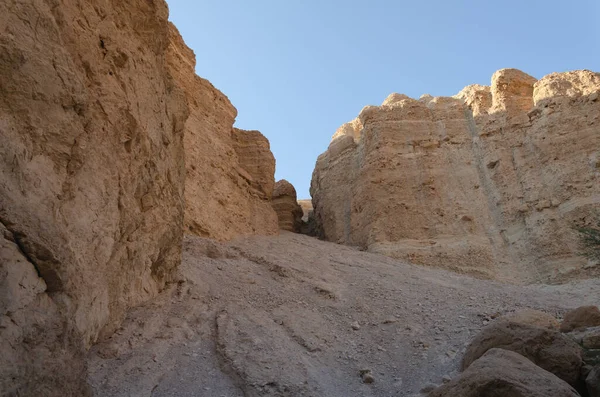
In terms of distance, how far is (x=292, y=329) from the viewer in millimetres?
7203

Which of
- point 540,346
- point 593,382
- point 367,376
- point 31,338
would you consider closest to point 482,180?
point 367,376

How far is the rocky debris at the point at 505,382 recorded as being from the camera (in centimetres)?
365

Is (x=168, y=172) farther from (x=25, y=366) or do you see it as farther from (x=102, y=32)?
(x=25, y=366)

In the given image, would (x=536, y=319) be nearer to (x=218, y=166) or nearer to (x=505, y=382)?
(x=505, y=382)

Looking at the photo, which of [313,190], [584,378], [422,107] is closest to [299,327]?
[584,378]

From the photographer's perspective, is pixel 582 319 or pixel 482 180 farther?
pixel 482 180

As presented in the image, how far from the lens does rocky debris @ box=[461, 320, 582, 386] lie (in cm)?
467

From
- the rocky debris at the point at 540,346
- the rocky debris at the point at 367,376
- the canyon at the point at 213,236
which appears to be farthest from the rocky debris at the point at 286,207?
the rocky debris at the point at 540,346

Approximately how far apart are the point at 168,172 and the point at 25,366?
5.02 meters

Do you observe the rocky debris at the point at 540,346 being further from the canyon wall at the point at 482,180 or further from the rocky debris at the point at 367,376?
the canyon wall at the point at 482,180

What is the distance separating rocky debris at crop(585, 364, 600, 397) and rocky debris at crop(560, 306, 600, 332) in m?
1.90

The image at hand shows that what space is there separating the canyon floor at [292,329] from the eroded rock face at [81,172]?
569 mm

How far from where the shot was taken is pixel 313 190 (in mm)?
23406

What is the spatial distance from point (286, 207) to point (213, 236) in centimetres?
756
